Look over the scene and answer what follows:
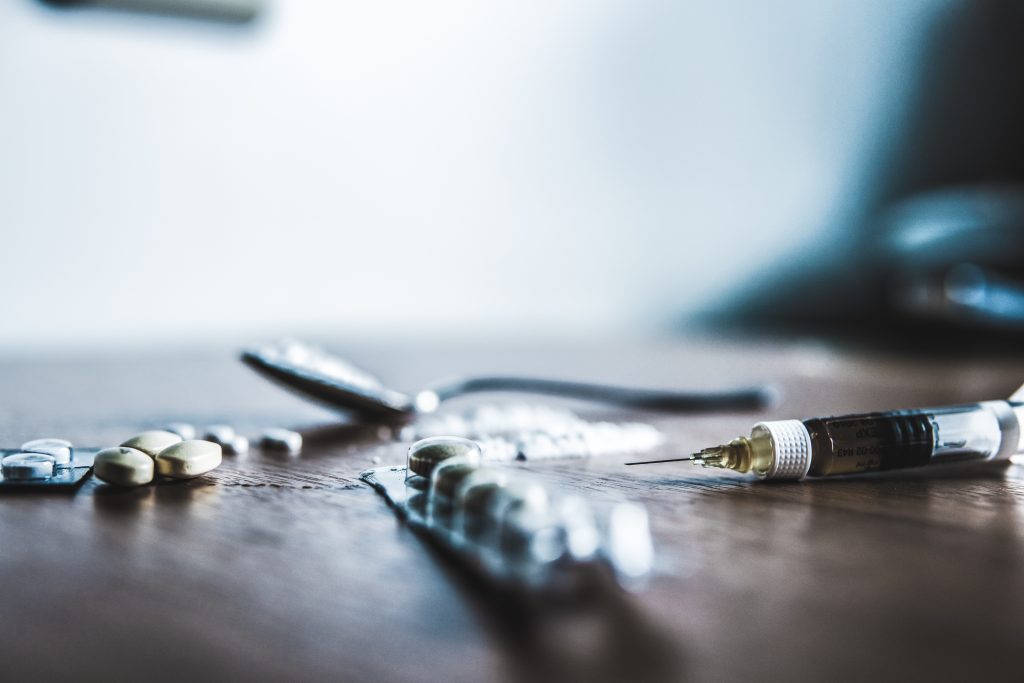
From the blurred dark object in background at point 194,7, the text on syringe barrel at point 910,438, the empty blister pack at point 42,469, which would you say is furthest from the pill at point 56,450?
the blurred dark object in background at point 194,7

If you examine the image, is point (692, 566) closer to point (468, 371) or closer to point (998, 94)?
point (468, 371)

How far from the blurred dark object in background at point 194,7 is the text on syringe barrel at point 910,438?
1.49m

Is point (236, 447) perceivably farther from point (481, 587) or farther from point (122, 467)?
point (481, 587)

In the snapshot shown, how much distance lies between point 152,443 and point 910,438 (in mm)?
356

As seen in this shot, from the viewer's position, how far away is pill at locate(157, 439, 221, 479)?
0.38m

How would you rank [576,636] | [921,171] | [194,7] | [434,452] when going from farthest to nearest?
[921,171], [194,7], [434,452], [576,636]

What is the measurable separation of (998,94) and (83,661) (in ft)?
8.09

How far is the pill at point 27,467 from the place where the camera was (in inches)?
14.8

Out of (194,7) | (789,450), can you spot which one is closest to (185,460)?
(789,450)

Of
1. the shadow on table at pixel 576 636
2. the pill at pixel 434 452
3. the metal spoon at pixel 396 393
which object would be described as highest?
the metal spoon at pixel 396 393

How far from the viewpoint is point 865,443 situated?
40 cm

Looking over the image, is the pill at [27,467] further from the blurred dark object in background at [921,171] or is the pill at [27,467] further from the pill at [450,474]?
the blurred dark object in background at [921,171]

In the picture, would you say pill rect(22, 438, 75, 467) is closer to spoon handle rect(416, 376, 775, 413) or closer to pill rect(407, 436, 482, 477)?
pill rect(407, 436, 482, 477)

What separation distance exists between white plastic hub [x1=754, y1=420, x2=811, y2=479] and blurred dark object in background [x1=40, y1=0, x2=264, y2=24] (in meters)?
1.49
